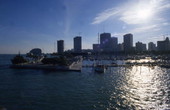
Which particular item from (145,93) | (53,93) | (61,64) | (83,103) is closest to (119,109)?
A: (83,103)

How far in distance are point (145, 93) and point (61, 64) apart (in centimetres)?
4397

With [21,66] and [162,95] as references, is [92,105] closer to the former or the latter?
[162,95]

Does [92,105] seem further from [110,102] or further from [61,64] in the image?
[61,64]

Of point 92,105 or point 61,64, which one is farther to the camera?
point 61,64

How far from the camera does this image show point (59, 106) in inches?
831

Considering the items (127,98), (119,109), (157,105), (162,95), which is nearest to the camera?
(119,109)

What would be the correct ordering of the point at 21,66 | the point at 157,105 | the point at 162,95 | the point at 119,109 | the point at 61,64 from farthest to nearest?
1. the point at 21,66
2. the point at 61,64
3. the point at 162,95
4. the point at 157,105
5. the point at 119,109

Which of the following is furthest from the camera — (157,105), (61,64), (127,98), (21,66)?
(21,66)

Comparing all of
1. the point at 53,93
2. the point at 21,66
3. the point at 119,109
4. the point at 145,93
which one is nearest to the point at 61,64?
the point at 21,66

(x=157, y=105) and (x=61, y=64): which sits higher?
(x=61, y=64)

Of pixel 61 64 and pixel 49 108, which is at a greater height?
pixel 61 64

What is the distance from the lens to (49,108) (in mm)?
20406

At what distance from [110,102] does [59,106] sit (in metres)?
7.07

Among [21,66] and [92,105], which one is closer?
[92,105]
